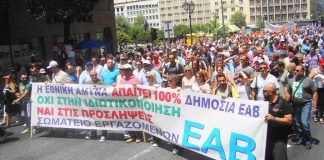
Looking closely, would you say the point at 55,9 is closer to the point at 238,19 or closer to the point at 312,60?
the point at 312,60

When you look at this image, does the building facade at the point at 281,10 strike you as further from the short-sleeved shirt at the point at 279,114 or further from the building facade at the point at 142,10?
the short-sleeved shirt at the point at 279,114

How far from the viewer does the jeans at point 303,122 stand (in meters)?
7.81

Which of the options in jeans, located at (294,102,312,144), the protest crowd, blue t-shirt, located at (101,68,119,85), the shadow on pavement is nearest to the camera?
the protest crowd

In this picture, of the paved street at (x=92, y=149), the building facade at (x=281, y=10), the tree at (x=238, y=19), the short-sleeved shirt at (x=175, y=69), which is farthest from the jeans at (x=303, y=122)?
the building facade at (x=281, y=10)

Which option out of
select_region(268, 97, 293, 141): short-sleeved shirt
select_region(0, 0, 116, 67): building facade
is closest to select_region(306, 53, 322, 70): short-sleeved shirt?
select_region(268, 97, 293, 141): short-sleeved shirt

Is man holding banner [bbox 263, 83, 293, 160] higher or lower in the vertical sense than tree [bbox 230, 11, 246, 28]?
lower

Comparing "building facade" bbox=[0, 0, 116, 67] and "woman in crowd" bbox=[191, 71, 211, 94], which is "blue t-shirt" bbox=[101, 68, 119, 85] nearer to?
"woman in crowd" bbox=[191, 71, 211, 94]

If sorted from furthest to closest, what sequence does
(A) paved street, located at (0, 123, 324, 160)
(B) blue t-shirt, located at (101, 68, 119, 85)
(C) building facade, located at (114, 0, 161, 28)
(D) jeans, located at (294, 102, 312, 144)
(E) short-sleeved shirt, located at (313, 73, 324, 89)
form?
(C) building facade, located at (114, 0, 161, 28) < (B) blue t-shirt, located at (101, 68, 119, 85) < (E) short-sleeved shirt, located at (313, 73, 324, 89) < (D) jeans, located at (294, 102, 312, 144) < (A) paved street, located at (0, 123, 324, 160)

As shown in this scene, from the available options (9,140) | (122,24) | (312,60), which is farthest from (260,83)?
(122,24)

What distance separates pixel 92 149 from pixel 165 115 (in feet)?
6.05

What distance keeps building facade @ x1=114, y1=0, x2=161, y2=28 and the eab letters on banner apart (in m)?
155

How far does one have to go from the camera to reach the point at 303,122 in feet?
25.6

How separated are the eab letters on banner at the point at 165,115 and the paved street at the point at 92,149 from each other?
34 centimetres

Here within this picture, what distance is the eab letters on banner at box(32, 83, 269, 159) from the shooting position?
20.4ft
